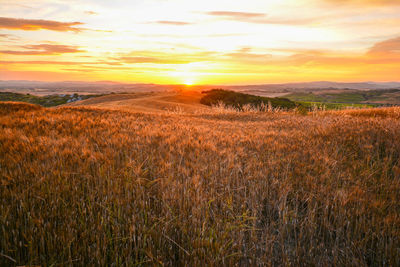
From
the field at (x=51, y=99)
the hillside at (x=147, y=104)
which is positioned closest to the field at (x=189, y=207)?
the hillside at (x=147, y=104)

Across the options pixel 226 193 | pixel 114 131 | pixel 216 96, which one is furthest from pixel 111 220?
pixel 216 96

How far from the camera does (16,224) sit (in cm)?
228

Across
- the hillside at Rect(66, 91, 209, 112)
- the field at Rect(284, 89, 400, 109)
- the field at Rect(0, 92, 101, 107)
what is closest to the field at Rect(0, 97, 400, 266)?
the hillside at Rect(66, 91, 209, 112)

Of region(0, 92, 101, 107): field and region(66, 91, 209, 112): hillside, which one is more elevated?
region(0, 92, 101, 107): field

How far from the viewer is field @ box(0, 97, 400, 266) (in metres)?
2.18

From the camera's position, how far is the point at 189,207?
2.79 meters

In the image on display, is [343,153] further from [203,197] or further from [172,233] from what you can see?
[172,233]

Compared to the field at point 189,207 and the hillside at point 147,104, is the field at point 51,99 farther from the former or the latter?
the field at point 189,207

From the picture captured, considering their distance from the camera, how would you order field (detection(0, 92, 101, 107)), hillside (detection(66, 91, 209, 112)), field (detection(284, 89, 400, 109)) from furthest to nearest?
field (detection(284, 89, 400, 109)) → field (detection(0, 92, 101, 107)) → hillside (detection(66, 91, 209, 112))

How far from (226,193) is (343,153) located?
10.9 ft

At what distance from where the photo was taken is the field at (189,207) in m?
2.18

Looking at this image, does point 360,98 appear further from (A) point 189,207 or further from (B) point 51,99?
(A) point 189,207

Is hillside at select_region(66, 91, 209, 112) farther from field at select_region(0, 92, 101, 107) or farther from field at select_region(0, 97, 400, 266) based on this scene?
field at select_region(0, 92, 101, 107)

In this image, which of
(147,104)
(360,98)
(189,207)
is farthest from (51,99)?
(360,98)
